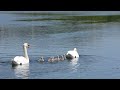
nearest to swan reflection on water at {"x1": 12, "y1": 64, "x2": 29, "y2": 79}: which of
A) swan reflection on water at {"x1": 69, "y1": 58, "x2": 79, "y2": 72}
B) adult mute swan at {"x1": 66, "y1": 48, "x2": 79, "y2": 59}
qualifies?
swan reflection on water at {"x1": 69, "y1": 58, "x2": 79, "y2": 72}

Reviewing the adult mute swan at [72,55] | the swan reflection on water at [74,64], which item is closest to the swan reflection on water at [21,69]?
the swan reflection on water at [74,64]

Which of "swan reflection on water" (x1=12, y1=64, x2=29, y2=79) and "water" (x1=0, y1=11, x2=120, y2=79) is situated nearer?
"water" (x1=0, y1=11, x2=120, y2=79)

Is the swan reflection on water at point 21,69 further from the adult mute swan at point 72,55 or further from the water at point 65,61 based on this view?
the adult mute swan at point 72,55

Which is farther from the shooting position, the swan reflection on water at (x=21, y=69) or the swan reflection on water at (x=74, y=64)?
the swan reflection on water at (x=74, y=64)

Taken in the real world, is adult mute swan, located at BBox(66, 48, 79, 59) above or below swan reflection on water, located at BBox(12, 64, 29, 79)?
above

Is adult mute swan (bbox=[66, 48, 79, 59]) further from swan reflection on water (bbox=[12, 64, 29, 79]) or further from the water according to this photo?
swan reflection on water (bbox=[12, 64, 29, 79])

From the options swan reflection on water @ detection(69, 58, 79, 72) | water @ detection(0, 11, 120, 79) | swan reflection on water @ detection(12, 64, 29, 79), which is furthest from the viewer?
swan reflection on water @ detection(69, 58, 79, 72)

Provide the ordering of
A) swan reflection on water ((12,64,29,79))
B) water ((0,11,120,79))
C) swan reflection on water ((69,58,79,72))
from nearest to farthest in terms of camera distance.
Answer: water ((0,11,120,79)) < swan reflection on water ((12,64,29,79)) < swan reflection on water ((69,58,79,72))
